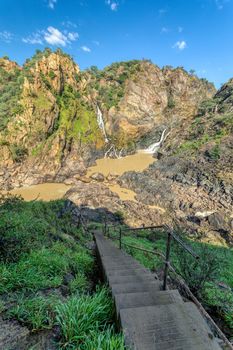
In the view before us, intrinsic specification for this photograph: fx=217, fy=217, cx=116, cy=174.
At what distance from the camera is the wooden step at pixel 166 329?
1.55 meters

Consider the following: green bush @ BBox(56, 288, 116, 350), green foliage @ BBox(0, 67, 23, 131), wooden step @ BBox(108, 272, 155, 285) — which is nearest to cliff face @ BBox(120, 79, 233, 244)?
wooden step @ BBox(108, 272, 155, 285)

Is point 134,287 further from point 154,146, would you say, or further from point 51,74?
point 154,146

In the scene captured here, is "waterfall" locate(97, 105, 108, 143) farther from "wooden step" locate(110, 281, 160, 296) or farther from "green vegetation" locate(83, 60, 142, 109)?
"wooden step" locate(110, 281, 160, 296)

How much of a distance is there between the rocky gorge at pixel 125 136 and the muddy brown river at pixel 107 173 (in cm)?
100

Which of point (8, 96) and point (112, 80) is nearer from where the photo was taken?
point (8, 96)

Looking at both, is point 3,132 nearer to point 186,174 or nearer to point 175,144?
point 186,174

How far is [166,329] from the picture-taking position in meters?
1.68

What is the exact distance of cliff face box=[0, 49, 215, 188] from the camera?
2830cm

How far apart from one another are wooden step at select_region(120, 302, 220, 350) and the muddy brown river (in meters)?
20.6

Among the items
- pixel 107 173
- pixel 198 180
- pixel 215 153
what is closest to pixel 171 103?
→ pixel 215 153

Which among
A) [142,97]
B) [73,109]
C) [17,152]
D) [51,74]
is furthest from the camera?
[142,97]

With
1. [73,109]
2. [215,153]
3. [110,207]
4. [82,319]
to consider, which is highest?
[73,109]

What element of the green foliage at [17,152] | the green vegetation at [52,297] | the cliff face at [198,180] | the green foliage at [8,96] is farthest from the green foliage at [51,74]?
the green vegetation at [52,297]

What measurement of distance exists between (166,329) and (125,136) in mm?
40558
